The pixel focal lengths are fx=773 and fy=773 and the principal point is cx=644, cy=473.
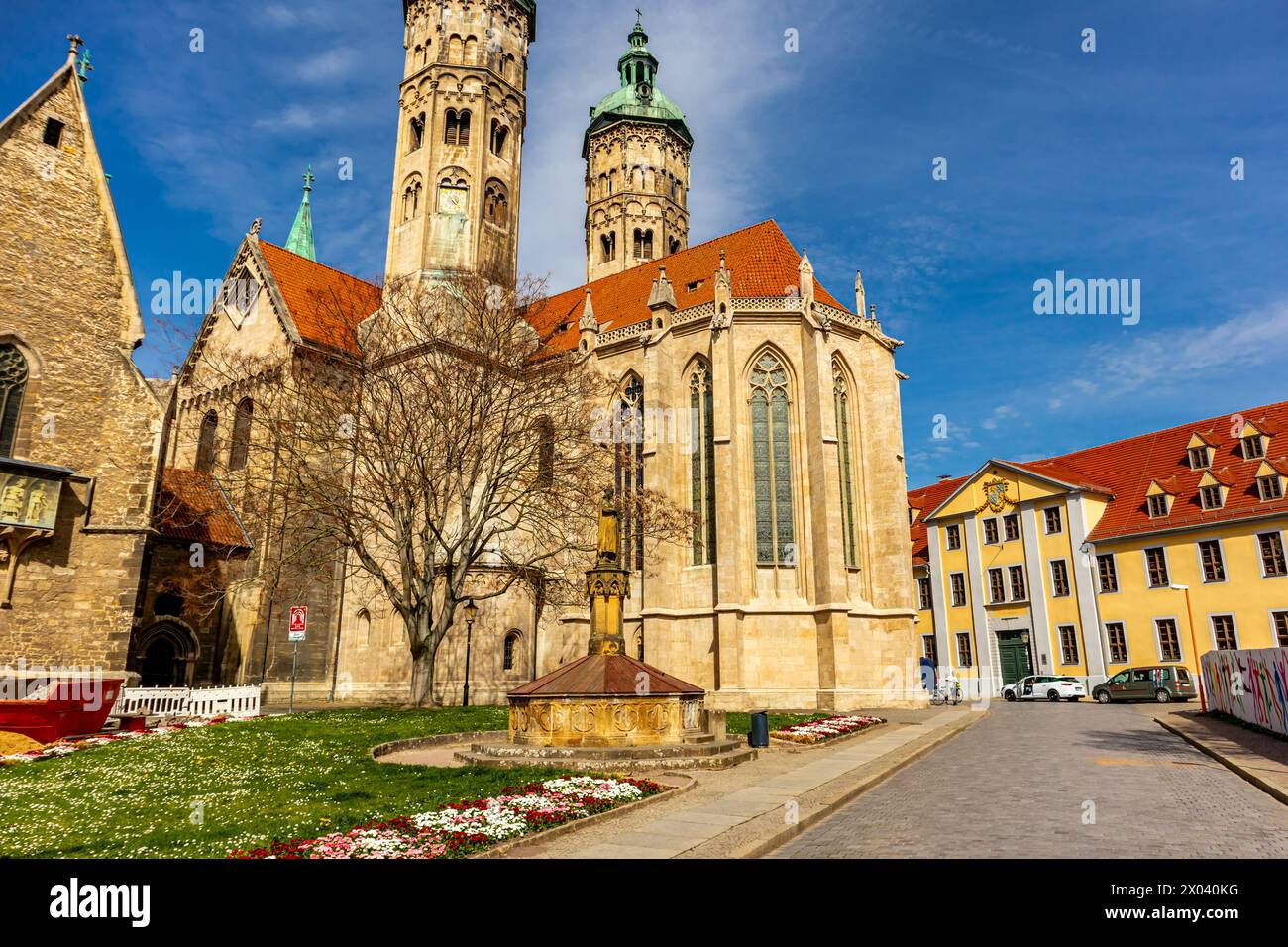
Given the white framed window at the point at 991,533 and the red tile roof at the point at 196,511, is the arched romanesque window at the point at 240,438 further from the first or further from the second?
the white framed window at the point at 991,533

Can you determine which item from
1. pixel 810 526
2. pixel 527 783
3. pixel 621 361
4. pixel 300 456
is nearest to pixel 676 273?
pixel 621 361

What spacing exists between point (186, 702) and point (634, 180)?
40.0 metres

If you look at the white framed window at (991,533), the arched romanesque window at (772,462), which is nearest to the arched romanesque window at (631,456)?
the arched romanesque window at (772,462)

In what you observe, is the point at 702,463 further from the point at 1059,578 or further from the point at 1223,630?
the point at 1223,630

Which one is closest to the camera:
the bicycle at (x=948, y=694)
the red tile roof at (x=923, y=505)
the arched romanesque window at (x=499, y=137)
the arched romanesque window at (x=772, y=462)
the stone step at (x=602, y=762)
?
the stone step at (x=602, y=762)

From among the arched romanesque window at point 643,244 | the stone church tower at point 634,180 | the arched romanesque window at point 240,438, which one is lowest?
the arched romanesque window at point 240,438

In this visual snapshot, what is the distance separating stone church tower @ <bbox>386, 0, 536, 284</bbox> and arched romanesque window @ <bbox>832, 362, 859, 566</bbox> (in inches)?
592

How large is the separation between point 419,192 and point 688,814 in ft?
107

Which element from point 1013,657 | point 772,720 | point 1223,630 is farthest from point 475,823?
point 1013,657

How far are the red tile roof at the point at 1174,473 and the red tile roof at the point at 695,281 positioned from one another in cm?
1808

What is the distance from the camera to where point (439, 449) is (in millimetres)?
22484

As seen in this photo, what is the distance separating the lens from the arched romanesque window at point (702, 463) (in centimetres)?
2788
